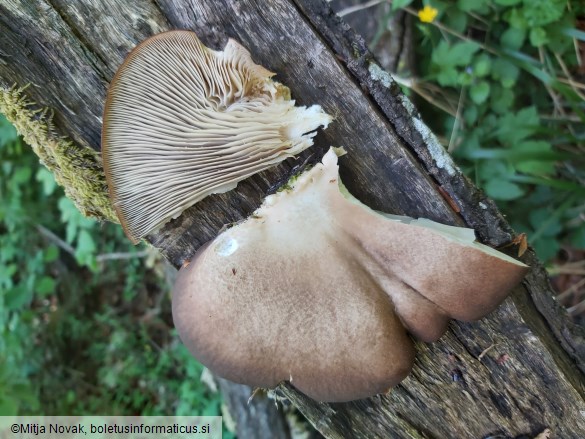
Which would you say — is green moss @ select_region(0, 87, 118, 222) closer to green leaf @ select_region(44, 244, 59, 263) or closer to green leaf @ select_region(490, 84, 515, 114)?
green leaf @ select_region(44, 244, 59, 263)

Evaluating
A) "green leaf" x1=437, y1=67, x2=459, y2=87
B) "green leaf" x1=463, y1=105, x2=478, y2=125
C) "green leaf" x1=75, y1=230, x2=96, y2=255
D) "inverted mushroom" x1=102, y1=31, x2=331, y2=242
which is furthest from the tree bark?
"green leaf" x1=75, y1=230, x2=96, y2=255

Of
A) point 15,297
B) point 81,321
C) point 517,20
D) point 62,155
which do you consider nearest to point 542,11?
point 517,20

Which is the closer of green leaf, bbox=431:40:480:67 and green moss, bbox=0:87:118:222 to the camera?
green moss, bbox=0:87:118:222

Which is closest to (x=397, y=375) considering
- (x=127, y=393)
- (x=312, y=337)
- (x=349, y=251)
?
(x=312, y=337)

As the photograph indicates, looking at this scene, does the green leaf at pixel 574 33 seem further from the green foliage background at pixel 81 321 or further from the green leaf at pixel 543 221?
the green foliage background at pixel 81 321

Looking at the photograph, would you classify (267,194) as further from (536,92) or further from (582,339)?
(536,92)

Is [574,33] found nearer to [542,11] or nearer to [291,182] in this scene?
[542,11]
